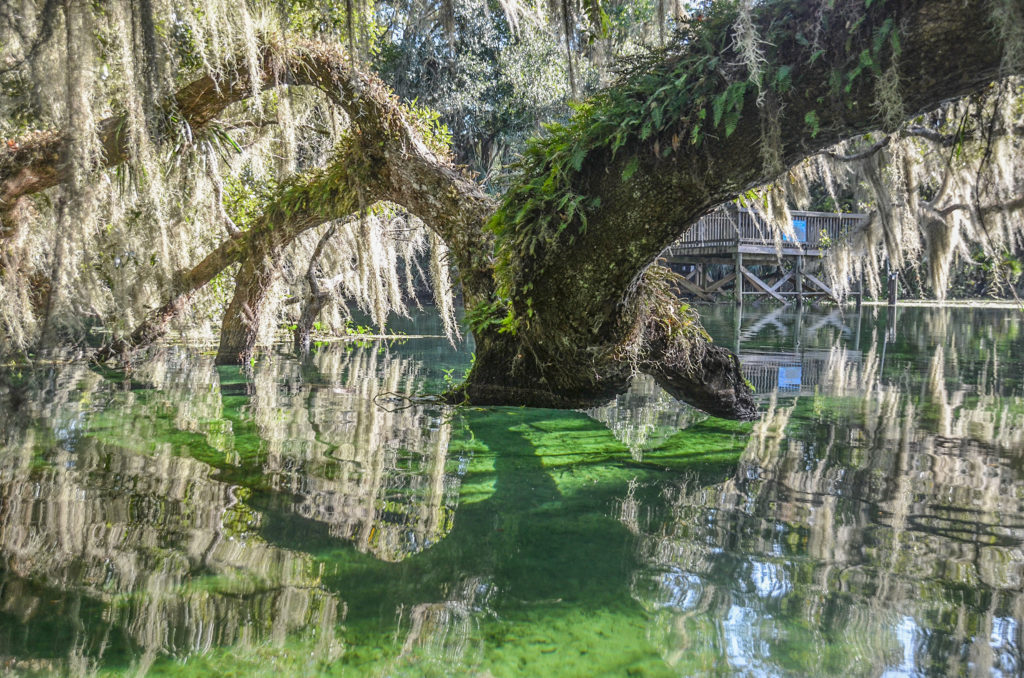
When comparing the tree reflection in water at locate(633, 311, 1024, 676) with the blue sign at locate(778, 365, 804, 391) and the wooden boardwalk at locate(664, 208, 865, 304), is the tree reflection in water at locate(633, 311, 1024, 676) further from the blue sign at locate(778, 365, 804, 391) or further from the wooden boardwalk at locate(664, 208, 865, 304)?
the wooden boardwalk at locate(664, 208, 865, 304)

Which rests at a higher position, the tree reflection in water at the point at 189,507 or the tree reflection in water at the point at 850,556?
the tree reflection in water at the point at 189,507

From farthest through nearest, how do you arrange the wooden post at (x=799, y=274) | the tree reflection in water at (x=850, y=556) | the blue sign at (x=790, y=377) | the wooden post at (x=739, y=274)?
the wooden post at (x=799, y=274)
the wooden post at (x=739, y=274)
the blue sign at (x=790, y=377)
the tree reflection in water at (x=850, y=556)

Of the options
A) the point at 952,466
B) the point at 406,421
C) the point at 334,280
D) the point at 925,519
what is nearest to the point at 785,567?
the point at 925,519

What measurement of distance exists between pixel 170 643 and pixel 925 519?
10.1ft

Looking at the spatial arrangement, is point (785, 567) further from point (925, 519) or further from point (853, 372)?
point (853, 372)

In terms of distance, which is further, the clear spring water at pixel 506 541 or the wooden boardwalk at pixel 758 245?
the wooden boardwalk at pixel 758 245

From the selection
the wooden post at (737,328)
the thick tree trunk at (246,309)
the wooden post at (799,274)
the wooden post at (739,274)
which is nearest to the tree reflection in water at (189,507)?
the thick tree trunk at (246,309)

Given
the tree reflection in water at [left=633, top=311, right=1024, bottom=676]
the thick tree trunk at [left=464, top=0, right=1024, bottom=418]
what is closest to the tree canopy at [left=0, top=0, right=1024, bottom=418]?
the thick tree trunk at [left=464, top=0, right=1024, bottom=418]

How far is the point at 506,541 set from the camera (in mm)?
3086

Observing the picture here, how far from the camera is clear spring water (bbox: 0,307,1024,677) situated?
2207 millimetres

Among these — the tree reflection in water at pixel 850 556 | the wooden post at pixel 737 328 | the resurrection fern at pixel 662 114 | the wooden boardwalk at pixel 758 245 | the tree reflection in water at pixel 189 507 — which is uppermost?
the wooden boardwalk at pixel 758 245

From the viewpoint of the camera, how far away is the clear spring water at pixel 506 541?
221 centimetres

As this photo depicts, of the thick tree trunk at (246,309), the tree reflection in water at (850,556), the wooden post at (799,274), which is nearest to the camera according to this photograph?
the tree reflection in water at (850,556)

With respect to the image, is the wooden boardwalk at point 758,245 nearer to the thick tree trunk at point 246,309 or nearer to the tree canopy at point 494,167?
the tree canopy at point 494,167
